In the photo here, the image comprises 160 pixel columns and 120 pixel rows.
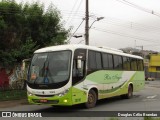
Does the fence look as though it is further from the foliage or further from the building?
the building

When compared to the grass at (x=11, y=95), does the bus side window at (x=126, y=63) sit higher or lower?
higher

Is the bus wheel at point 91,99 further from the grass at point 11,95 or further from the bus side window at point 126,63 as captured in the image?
the grass at point 11,95

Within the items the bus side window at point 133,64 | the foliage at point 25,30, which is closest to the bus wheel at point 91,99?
the bus side window at point 133,64

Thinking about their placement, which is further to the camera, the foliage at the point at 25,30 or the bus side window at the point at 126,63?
the foliage at the point at 25,30

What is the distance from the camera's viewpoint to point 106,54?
755 inches

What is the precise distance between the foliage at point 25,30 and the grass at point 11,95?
6.44ft

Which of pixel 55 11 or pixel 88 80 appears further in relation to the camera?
pixel 55 11

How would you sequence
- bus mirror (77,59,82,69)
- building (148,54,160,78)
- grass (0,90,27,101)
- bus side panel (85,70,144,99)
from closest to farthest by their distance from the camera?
bus mirror (77,59,82,69), bus side panel (85,70,144,99), grass (0,90,27,101), building (148,54,160,78)

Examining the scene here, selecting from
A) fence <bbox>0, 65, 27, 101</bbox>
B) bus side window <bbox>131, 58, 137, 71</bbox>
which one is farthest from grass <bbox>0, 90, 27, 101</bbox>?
bus side window <bbox>131, 58, 137, 71</bbox>

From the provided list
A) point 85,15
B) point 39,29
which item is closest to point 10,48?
point 39,29

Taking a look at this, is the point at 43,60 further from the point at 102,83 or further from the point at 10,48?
the point at 10,48

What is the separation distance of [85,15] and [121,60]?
8.80m

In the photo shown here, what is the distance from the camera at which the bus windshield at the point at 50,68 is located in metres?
15.3

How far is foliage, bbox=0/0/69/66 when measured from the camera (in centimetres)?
2394
